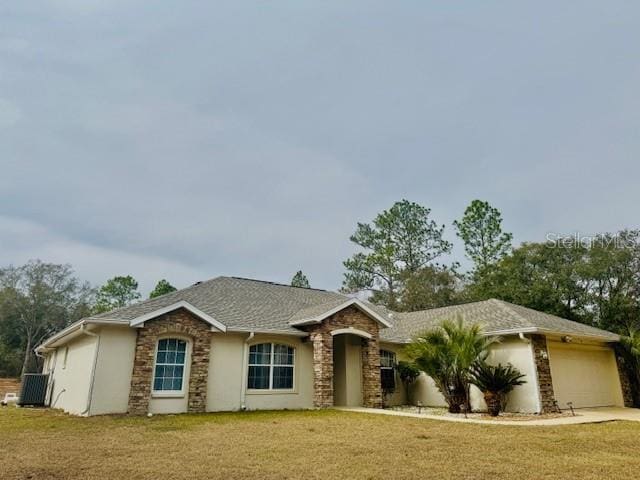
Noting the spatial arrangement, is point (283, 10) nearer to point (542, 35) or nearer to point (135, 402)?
point (542, 35)

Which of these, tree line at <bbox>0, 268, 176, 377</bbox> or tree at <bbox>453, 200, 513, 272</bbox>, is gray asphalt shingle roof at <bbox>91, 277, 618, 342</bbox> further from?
tree line at <bbox>0, 268, 176, 377</bbox>

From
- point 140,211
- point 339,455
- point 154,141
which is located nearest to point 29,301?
point 140,211

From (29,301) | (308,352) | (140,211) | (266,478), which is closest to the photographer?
(266,478)

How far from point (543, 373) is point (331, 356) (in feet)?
23.4

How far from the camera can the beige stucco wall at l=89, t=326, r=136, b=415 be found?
11.9 m

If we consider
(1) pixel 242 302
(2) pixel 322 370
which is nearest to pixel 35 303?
(1) pixel 242 302

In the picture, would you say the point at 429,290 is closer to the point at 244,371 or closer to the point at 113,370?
the point at 244,371

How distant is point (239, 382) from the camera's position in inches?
557

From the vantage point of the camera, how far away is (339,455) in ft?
21.9

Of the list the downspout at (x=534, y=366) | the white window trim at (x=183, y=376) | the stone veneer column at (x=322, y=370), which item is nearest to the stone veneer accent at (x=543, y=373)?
the downspout at (x=534, y=366)

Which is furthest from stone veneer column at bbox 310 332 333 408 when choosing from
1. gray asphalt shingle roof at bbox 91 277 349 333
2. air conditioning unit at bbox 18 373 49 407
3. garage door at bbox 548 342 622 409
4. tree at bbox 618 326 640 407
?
tree at bbox 618 326 640 407

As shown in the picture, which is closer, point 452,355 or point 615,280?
point 452,355

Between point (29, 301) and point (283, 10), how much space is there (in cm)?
4676

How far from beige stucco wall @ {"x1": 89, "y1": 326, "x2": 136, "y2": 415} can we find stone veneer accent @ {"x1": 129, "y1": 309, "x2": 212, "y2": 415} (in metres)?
0.26
